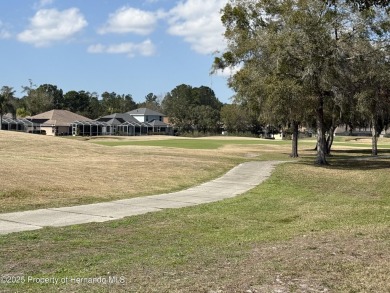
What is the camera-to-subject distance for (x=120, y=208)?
13320mm

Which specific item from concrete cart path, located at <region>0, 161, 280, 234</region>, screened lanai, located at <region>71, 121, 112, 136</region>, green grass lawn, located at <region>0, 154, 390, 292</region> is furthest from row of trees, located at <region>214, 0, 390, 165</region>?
screened lanai, located at <region>71, 121, 112, 136</region>

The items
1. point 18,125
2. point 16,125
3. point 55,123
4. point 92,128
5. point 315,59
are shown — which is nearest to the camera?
point 315,59

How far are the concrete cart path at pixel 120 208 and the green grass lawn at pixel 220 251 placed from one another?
0.67m

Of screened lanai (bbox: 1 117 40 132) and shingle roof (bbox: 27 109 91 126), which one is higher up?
shingle roof (bbox: 27 109 91 126)

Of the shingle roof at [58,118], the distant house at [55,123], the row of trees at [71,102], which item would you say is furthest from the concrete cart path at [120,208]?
the row of trees at [71,102]

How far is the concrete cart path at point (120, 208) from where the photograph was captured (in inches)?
427

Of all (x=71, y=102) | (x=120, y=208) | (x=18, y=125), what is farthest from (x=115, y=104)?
(x=120, y=208)

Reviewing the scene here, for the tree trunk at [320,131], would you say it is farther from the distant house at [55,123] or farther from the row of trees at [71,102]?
the row of trees at [71,102]

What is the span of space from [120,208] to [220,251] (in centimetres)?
592

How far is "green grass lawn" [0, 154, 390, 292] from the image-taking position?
5.80m

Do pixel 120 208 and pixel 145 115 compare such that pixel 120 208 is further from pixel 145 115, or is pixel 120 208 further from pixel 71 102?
pixel 71 102

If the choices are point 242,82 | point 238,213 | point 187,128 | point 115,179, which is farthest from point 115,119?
point 238,213

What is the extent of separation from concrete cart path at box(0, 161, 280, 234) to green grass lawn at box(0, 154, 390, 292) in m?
0.67

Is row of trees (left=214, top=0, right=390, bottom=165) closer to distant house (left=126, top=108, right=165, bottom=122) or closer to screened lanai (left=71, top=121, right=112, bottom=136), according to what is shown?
screened lanai (left=71, top=121, right=112, bottom=136)
